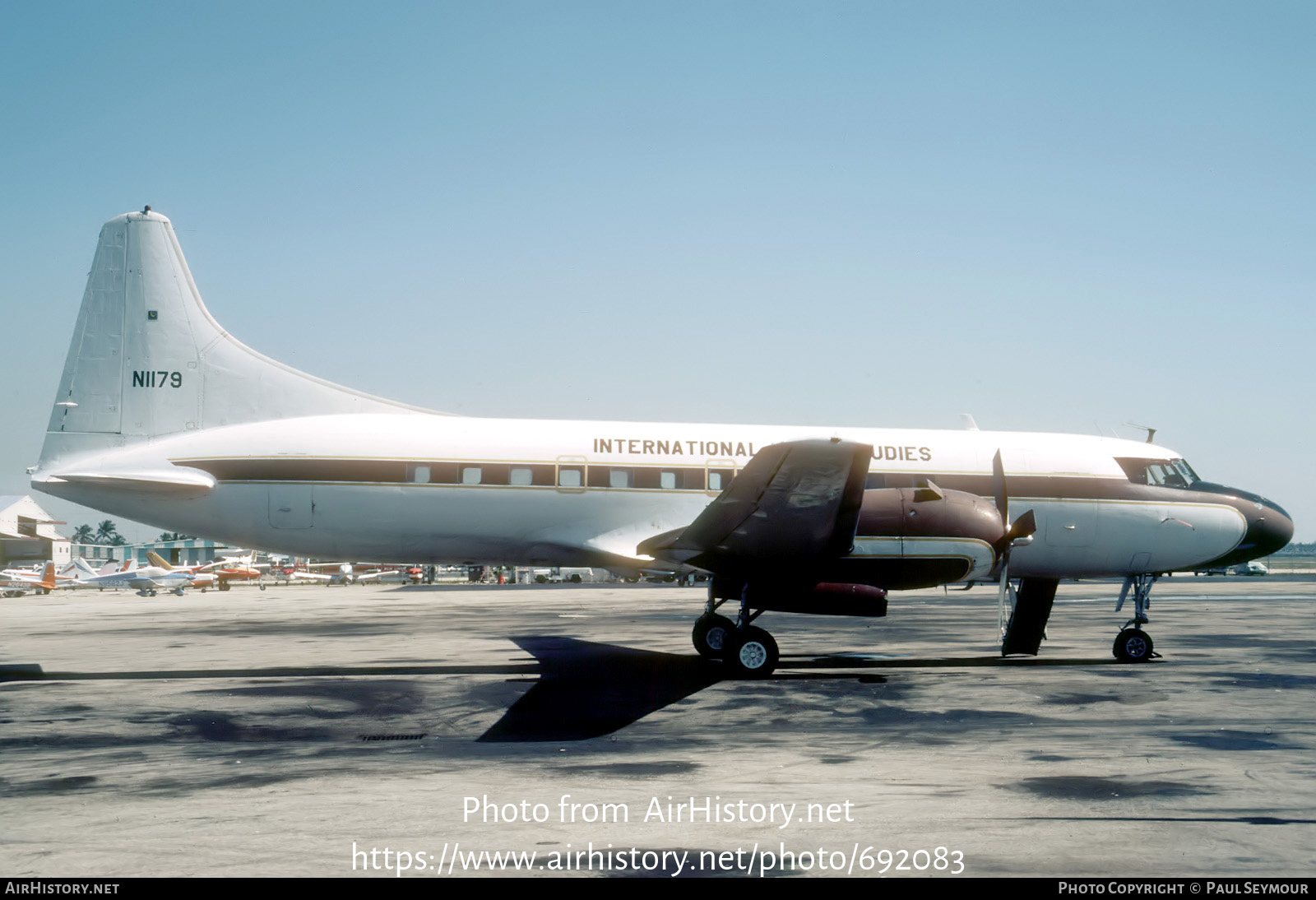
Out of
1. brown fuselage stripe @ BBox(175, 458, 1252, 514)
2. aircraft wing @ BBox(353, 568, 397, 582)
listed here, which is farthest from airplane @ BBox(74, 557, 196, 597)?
brown fuselage stripe @ BBox(175, 458, 1252, 514)

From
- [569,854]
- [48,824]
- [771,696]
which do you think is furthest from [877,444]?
[48,824]

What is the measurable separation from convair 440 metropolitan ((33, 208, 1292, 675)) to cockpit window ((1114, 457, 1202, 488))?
0.12ft

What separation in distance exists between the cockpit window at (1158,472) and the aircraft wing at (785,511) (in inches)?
307

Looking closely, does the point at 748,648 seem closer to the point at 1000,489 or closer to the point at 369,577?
the point at 1000,489

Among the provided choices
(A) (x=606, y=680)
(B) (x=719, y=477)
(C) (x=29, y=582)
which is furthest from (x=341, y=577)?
(A) (x=606, y=680)

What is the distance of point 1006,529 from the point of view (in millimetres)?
15852

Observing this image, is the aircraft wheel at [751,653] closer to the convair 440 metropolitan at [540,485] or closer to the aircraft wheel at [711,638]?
the convair 440 metropolitan at [540,485]

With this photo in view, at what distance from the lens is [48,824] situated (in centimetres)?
670

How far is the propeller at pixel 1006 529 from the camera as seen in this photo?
1545 centimetres

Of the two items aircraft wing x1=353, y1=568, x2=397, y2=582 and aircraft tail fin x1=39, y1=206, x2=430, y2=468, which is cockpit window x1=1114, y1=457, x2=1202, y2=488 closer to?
aircraft tail fin x1=39, y1=206, x2=430, y2=468

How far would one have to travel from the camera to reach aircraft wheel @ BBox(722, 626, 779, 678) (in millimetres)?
14719

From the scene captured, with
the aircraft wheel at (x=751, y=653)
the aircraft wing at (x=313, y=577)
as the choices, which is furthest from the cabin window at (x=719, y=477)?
the aircraft wing at (x=313, y=577)

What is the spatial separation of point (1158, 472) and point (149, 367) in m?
19.4
